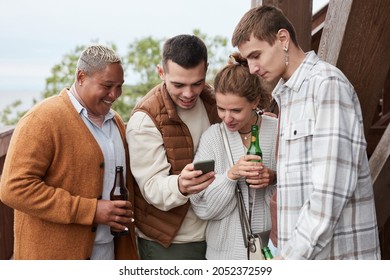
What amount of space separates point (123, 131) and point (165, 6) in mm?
11730

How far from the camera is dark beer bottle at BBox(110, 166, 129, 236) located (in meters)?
2.36

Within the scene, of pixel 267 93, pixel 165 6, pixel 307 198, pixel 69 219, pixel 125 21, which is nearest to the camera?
pixel 307 198

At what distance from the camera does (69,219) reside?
221 centimetres

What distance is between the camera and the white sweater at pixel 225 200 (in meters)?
2.26

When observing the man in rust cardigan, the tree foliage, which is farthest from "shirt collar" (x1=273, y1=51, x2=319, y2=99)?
the tree foliage

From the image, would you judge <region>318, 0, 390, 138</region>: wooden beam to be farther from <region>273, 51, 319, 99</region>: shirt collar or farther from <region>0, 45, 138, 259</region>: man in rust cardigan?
<region>0, 45, 138, 259</region>: man in rust cardigan

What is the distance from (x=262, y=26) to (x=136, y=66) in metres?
9.68

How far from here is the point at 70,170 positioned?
2244 mm

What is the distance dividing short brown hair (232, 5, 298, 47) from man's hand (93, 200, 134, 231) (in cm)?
82

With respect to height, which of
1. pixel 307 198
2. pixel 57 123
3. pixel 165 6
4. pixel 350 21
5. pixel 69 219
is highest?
pixel 165 6

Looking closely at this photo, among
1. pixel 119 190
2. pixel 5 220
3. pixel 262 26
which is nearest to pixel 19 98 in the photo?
pixel 5 220

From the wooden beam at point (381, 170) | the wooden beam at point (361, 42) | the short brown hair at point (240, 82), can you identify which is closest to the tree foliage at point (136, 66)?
the wooden beam at point (381, 170)

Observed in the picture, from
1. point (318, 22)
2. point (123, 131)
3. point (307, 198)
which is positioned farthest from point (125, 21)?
point (307, 198)
